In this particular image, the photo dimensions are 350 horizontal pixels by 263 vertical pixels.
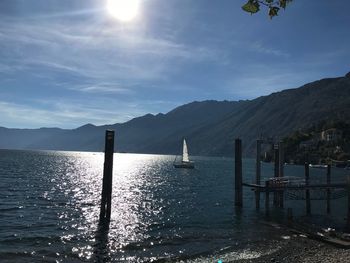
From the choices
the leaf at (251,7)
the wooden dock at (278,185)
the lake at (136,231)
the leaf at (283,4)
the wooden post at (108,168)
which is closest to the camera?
the leaf at (251,7)

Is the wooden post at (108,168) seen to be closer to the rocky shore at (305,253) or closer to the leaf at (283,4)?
the rocky shore at (305,253)

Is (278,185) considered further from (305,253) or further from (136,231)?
(305,253)

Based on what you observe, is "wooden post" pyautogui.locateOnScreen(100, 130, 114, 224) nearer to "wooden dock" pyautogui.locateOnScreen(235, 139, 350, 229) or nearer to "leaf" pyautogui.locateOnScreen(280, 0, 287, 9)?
"wooden dock" pyautogui.locateOnScreen(235, 139, 350, 229)

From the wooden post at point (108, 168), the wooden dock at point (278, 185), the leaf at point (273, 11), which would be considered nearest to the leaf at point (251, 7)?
the leaf at point (273, 11)

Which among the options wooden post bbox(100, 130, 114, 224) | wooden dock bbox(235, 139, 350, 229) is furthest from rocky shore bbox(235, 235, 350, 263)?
wooden post bbox(100, 130, 114, 224)

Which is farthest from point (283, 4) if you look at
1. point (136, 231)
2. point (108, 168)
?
point (136, 231)

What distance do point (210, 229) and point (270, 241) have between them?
6311mm

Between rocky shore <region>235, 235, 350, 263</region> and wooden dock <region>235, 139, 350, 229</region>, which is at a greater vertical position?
wooden dock <region>235, 139, 350, 229</region>

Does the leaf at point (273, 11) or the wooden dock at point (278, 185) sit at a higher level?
the leaf at point (273, 11)

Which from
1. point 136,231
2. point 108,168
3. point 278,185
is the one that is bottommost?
point 136,231

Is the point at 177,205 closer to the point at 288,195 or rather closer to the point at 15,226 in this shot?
the point at 288,195

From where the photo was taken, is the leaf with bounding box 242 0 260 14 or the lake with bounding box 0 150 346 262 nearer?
the leaf with bounding box 242 0 260 14

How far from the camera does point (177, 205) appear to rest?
50.6 meters

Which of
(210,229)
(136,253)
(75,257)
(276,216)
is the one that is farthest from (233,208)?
(75,257)
